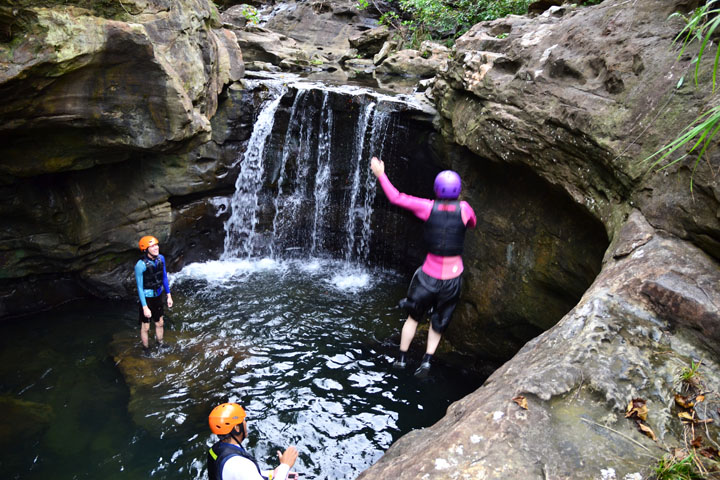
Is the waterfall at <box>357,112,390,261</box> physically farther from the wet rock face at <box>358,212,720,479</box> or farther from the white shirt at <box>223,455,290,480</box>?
the white shirt at <box>223,455,290,480</box>

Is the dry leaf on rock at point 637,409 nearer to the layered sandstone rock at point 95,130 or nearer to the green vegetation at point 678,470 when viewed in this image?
the green vegetation at point 678,470

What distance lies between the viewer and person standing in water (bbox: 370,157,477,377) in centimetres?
448

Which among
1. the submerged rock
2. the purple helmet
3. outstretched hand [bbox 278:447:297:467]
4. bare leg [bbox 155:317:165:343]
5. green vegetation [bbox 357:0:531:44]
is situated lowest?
the submerged rock

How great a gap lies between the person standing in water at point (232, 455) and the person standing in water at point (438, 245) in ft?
7.59

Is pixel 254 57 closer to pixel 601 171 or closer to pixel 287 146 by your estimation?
pixel 287 146

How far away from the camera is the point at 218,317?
268 inches

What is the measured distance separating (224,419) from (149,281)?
9.97ft

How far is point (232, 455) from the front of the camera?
2.93 meters

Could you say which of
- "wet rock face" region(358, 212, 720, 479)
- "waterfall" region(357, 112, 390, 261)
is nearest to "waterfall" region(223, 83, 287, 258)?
"waterfall" region(357, 112, 390, 261)

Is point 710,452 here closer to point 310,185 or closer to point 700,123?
point 700,123

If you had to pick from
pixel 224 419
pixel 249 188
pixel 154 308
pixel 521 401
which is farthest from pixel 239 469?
pixel 249 188

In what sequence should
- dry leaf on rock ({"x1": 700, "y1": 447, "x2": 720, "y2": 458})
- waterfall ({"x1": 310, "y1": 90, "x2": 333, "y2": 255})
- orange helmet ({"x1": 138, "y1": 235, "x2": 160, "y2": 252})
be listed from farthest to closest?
waterfall ({"x1": 310, "y1": 90, "x2": 333, "y2": 255}) < orange helmet ({"x1": 138, "y1": 235, "x2": 160, "y2": 252}) < dry leaf on rock ({"x1": 700, "y1": 447, "x2": 720, "y2": 458})

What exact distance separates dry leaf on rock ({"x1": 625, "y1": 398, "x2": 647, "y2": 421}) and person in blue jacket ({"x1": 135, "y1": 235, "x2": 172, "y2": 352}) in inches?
197

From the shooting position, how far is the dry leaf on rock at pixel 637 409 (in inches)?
91.7
